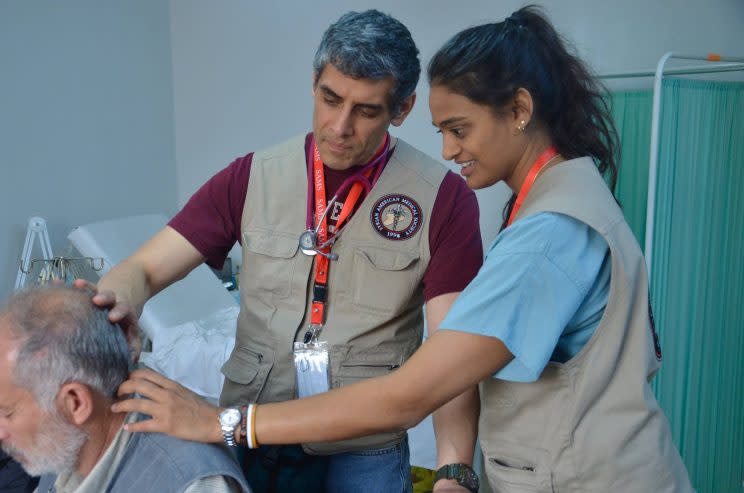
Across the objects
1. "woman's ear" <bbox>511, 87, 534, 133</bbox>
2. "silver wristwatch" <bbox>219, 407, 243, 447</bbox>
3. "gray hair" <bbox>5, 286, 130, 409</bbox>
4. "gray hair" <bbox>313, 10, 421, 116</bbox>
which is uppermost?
"gray hair" <bbox>313, 10, 421, 116</bbox>

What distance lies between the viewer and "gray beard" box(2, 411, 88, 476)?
1.28m

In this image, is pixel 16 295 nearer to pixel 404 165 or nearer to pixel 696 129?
pixel 404 165

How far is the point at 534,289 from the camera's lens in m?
1.04

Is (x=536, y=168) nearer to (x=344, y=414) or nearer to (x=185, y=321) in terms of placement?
(x=344, y=414)

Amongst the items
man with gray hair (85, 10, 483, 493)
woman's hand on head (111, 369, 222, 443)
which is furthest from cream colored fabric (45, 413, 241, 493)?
man with gray hair (85, 10, 483, 493)

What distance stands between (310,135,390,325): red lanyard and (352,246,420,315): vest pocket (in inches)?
2.7

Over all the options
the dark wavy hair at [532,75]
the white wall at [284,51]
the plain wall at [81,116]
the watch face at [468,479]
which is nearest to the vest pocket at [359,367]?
the watch face at [468,479]

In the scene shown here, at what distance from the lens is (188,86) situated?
15.3ft

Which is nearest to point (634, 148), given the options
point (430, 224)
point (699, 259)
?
point (699, 259)

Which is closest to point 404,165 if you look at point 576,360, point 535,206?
point 535,206

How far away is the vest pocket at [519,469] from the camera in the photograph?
115 cm

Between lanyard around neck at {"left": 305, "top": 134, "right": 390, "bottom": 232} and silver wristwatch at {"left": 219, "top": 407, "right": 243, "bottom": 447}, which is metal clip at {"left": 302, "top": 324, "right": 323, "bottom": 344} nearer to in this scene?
lanyard around neck at {"left": 305, "top": 134, "right": 390, "bottom": 232}

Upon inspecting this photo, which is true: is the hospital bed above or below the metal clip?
below

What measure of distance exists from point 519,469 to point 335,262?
589 mm
